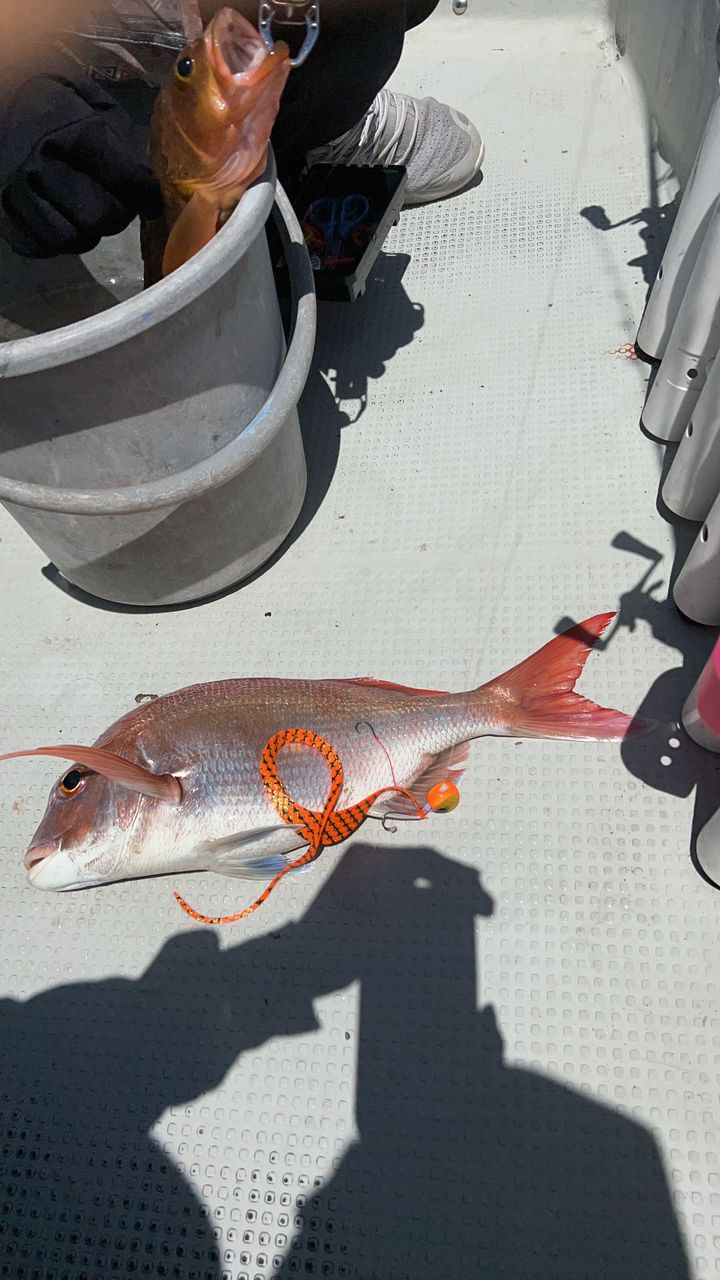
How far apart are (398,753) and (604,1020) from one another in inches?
24.7

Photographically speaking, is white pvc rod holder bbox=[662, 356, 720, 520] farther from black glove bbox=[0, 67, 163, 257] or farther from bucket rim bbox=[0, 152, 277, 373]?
black glove bbox=[0, 67, 163, 257]

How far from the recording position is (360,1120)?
4.30ft

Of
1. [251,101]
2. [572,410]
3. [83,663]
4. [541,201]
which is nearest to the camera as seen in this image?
[251,101]

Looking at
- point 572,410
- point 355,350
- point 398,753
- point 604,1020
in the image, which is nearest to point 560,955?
point 604,1020

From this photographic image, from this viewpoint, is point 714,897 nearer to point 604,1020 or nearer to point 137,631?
point 604,1020

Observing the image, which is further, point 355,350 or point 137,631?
point 355,350

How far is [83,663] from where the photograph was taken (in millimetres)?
1842

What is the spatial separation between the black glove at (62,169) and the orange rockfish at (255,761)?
977 mm

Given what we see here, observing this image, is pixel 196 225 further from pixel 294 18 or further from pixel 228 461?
pixel 294 18

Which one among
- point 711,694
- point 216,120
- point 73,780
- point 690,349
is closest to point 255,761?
point 73,780

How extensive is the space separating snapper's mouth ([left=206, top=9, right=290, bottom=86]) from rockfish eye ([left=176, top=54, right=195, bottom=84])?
0.15ft

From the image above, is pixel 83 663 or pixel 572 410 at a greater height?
pixel 572 410

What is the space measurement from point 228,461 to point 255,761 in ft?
1.95

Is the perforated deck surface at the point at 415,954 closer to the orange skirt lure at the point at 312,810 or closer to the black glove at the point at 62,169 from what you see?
the orange skirt lure at the point at 312,810
